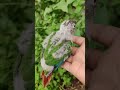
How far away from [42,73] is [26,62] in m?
0.14

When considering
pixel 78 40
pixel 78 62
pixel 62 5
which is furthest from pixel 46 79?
pixel 62 5

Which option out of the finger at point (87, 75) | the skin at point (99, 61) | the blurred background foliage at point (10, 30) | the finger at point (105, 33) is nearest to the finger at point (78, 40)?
the skin at point (99, 61)

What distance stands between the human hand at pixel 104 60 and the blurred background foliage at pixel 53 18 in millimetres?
144

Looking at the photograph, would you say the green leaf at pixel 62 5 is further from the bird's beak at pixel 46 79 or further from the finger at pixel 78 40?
the bird's beak at pixel 46 79

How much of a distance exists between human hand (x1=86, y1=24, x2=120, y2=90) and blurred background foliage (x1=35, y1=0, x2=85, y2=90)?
144 millimetres

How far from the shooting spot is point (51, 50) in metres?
2.96

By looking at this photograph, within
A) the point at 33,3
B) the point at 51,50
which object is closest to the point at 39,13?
the point at 33,3

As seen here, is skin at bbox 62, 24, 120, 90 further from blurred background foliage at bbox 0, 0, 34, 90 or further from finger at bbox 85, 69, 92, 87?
blurred background foliage at bbox 0, 0, 34, 90

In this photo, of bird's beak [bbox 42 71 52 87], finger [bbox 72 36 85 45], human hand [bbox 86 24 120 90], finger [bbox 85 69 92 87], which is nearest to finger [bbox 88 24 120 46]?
human hand [bbox 86 24 120 90]

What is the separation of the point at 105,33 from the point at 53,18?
1.34 feet

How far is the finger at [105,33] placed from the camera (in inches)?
120

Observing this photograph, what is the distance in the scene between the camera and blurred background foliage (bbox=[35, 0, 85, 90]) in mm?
2920

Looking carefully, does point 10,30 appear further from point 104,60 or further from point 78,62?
point 104,60

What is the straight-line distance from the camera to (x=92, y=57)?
304 cm
